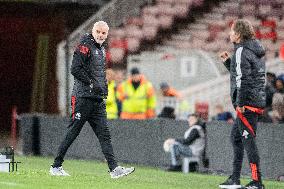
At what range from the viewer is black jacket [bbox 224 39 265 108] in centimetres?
1307

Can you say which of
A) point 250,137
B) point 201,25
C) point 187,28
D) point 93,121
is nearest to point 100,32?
point 93,121

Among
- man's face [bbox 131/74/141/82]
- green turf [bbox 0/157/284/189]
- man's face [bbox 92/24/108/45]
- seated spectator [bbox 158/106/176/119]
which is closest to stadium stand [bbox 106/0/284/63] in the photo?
seated spectator [bbox 158/106/176/119]

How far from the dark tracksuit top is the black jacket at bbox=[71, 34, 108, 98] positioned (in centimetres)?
165

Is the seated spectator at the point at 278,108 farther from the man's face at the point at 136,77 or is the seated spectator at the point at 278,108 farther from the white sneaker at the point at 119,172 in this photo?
the white sneaker at the point at 119,172

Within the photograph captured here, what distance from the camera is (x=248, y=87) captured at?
43.1 feet

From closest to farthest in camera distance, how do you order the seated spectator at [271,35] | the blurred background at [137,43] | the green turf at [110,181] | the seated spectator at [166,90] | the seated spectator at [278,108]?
the green turf at [110,181] → the seated spectator at [278,108] → the seated spectator at [166,90] → the blurred background at [137,43] → the seated spectator at [271,35]

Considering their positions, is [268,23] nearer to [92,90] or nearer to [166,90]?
[166,90]

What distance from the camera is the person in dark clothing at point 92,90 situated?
45.0 feet

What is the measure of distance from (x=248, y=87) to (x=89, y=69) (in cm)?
198

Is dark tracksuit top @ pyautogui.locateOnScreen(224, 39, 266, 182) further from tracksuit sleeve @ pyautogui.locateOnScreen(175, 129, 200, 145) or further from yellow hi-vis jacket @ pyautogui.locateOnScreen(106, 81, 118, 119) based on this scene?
yellow hi-vis jacket @ pyautogui.locateOnScreen(106, 81, 118, 119)

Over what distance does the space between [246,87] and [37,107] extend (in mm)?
14935

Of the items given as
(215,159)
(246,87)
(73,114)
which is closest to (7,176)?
(73,114)

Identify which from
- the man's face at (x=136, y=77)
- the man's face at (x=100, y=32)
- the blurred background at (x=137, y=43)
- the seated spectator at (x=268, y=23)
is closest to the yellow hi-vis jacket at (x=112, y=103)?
the man's face at (x=136, y=77)

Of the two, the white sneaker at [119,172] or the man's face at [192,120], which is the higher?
the man's face at [192,120]
